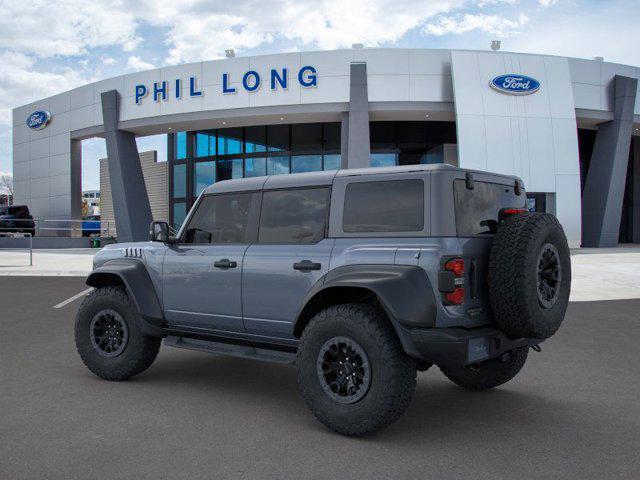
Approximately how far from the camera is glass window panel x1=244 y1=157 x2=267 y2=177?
3225cm

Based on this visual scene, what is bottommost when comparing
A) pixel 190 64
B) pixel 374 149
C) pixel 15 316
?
pixel 15 316

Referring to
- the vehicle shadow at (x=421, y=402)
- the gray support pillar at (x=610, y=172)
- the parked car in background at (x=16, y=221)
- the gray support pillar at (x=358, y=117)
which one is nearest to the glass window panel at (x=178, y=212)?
the parked car in background at (x=16, y=221)

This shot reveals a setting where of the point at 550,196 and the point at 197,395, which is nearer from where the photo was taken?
the point at 197,395

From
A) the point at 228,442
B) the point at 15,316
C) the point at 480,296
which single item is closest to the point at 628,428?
the point at 480,296

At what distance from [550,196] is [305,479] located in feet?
84.0

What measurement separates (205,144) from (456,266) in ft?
104

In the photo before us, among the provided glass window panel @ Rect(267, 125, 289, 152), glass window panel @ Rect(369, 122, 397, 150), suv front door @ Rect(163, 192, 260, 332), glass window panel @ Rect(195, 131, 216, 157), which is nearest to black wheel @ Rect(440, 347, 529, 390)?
suv front door @ Rect(163, 192, 260, 332)

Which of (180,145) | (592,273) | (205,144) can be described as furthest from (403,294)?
(180,145)

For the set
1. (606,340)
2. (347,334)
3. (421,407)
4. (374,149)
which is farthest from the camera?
(374,149)

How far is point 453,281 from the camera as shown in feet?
12.4

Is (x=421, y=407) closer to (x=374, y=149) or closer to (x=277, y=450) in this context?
(x=277, y=450)

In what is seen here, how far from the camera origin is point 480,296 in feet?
13.3

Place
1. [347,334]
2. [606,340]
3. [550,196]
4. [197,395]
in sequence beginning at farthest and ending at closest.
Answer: [550,196] → [606,340] → [197,395] → [347,334]

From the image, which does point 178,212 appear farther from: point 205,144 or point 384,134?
point 384,134
